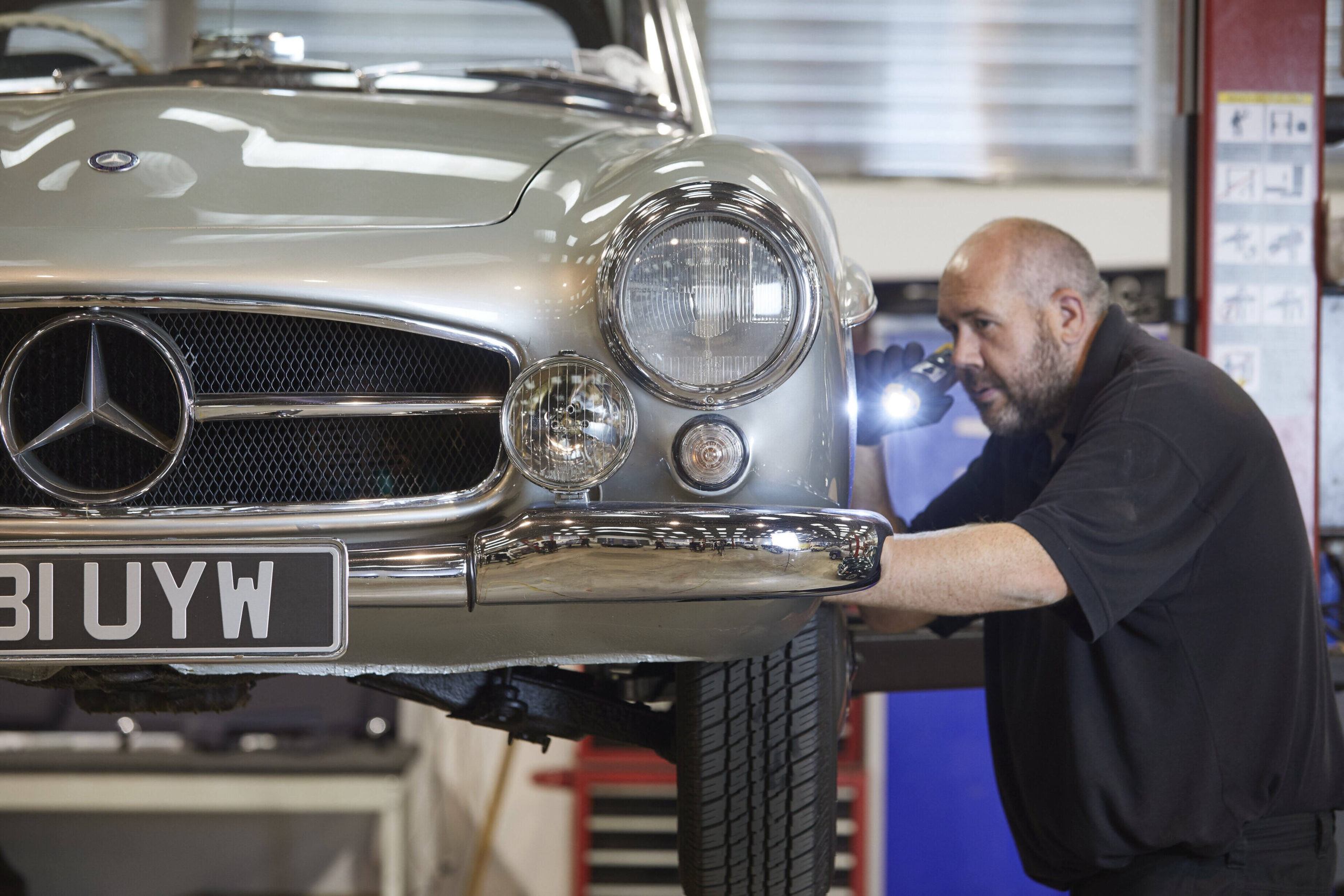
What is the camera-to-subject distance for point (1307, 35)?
2.02 m

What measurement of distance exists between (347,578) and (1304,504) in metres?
1.82

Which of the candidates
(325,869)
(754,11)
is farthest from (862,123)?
(325,869)

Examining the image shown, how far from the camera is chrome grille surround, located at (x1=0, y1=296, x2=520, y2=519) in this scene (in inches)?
41.9

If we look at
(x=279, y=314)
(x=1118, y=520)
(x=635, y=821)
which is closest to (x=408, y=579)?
(x=279, y=314)

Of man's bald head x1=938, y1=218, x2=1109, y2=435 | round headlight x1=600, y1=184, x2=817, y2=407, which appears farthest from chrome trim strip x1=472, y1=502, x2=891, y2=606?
man's bald head x1=938, y1=218, x2=1109, y2=435

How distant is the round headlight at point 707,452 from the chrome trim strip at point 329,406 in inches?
7.4

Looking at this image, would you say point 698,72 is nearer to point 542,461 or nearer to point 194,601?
point 542,461

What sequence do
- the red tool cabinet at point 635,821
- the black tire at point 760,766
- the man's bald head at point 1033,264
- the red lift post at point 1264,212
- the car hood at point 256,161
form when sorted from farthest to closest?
the red tool cabinet at point 635,821, the red lift post at point 1264,212, the man's bald head at point 1033,264, the black tire at point 760,766, the car hood at point 256,161

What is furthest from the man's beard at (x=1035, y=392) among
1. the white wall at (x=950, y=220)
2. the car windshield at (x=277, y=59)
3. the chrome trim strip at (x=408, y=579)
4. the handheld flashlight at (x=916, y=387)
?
the white wall at (x=950, y=220)

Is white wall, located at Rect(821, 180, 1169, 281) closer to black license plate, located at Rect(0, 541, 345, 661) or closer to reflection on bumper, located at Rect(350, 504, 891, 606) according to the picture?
reflection on bumper, located at Rect(350, 504, 891, 606)

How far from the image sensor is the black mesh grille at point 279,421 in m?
1.13

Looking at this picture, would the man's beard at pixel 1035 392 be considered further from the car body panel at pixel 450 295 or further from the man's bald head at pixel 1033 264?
the car body panel at pixel 450 295

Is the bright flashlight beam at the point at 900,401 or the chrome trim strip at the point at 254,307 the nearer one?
the chrome trim strip at the point at 254,307

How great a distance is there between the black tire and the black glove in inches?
22.6
